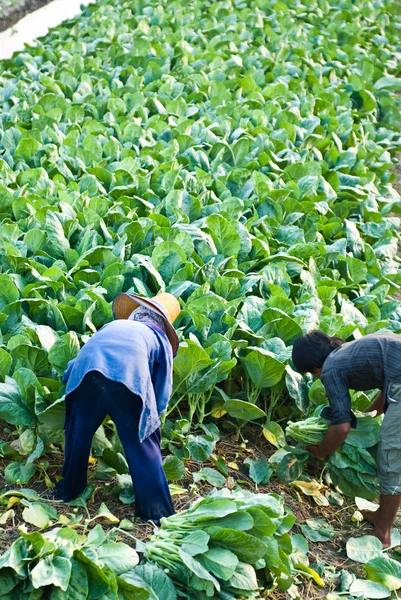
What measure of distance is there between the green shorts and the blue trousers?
35.8 inches

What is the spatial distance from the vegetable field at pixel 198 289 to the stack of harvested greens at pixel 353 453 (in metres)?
0.01

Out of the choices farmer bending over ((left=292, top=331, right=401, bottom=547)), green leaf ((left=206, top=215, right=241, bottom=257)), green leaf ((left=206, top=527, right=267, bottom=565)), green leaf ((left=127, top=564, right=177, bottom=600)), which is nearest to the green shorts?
farmer bending over ((left=292, top=331, right=401, bottom=547))

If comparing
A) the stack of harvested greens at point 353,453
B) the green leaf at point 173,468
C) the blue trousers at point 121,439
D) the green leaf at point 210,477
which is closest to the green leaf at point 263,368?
the stack of harvested greens at point 353,453

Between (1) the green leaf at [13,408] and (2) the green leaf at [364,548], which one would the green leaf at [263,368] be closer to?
(2) the green leaf at [364,548]

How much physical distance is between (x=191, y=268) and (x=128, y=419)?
1400mm

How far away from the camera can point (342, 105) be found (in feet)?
26.8

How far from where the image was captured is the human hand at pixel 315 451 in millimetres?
3508

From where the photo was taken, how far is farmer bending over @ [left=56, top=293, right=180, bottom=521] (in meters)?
2.99

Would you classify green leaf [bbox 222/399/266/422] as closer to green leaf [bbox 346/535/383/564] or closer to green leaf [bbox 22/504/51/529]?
green leaf [bbox 346/535/383/564]

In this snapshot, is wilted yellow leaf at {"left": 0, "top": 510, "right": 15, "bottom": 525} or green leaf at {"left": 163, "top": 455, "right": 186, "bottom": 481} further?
green leaf at {"left": 163, "top": 455, "right": 186, "bottom": 481}

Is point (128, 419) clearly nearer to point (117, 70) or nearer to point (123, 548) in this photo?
point (123, 548)

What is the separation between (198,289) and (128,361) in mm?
1177

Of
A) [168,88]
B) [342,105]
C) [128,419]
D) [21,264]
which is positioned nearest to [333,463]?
[128,419]

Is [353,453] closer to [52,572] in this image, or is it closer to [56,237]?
[52,572]
